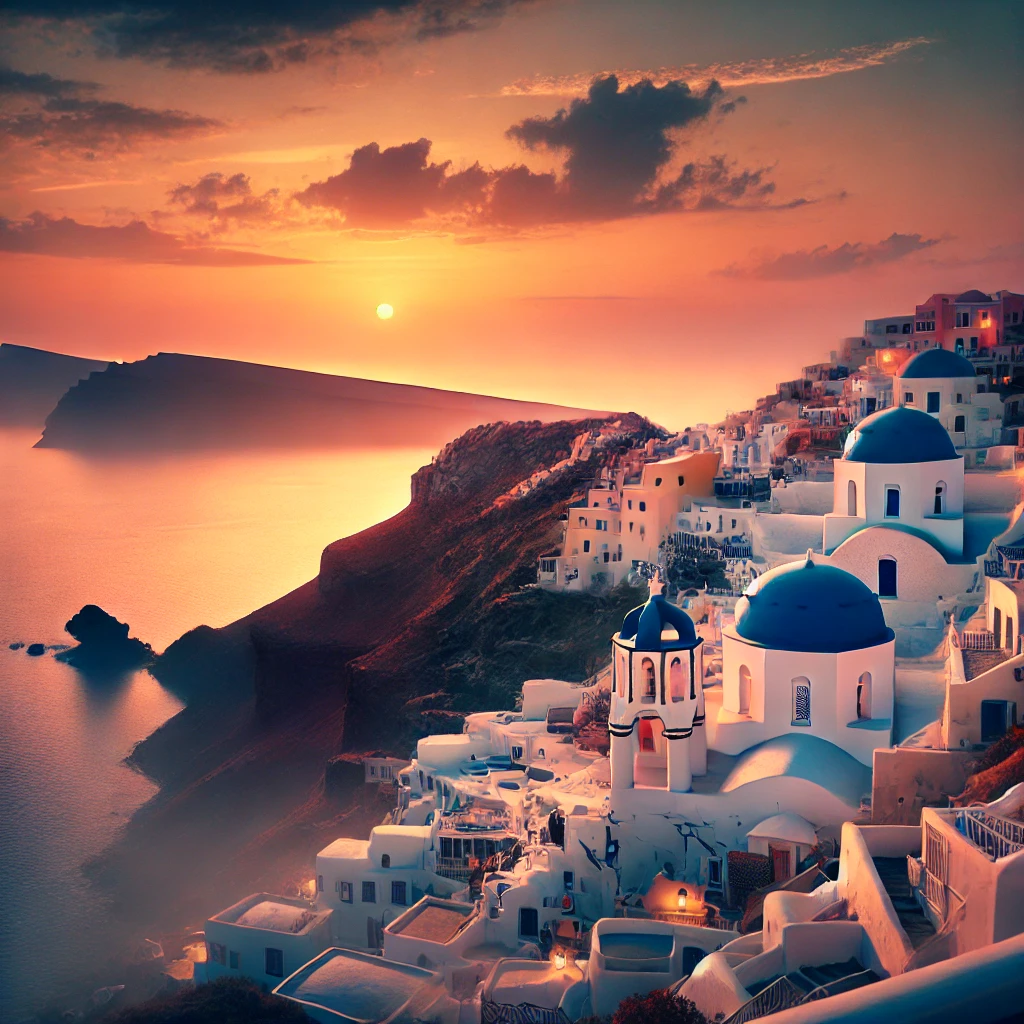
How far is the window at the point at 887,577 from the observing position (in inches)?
513

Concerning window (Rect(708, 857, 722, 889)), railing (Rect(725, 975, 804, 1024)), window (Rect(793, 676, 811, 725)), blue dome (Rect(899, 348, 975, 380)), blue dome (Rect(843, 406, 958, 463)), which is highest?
blue dome (Rect(899, 348, 975, 380))

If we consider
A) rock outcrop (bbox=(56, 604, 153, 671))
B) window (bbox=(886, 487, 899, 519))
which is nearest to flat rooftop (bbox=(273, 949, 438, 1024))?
window (bbox=(886, 487, 899, 519))

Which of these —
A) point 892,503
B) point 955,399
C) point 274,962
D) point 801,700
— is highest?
point 955,399

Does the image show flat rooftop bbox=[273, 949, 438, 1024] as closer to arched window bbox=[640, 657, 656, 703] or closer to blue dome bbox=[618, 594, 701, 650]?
arched window bbox=[640, 657, 656, 703]

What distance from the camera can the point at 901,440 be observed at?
13438mm

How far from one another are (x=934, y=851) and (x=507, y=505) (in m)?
21.0

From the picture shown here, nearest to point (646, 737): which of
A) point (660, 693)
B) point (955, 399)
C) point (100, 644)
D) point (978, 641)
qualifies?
point (660, 693)

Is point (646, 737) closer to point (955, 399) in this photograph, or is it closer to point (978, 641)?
point (978, 641)

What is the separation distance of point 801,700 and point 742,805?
1154 mm

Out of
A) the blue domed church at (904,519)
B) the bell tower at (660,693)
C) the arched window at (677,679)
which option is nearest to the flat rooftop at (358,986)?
the bell tower at (660,693)

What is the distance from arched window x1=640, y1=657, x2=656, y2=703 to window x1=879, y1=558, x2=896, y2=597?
441cm

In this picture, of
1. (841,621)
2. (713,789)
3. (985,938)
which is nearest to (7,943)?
(713,789)

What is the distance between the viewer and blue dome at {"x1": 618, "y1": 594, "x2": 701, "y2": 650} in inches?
386

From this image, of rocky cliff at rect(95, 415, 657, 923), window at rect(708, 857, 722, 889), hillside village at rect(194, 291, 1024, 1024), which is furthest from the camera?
rocky cliff at rect(95, 415, 657, 923)
